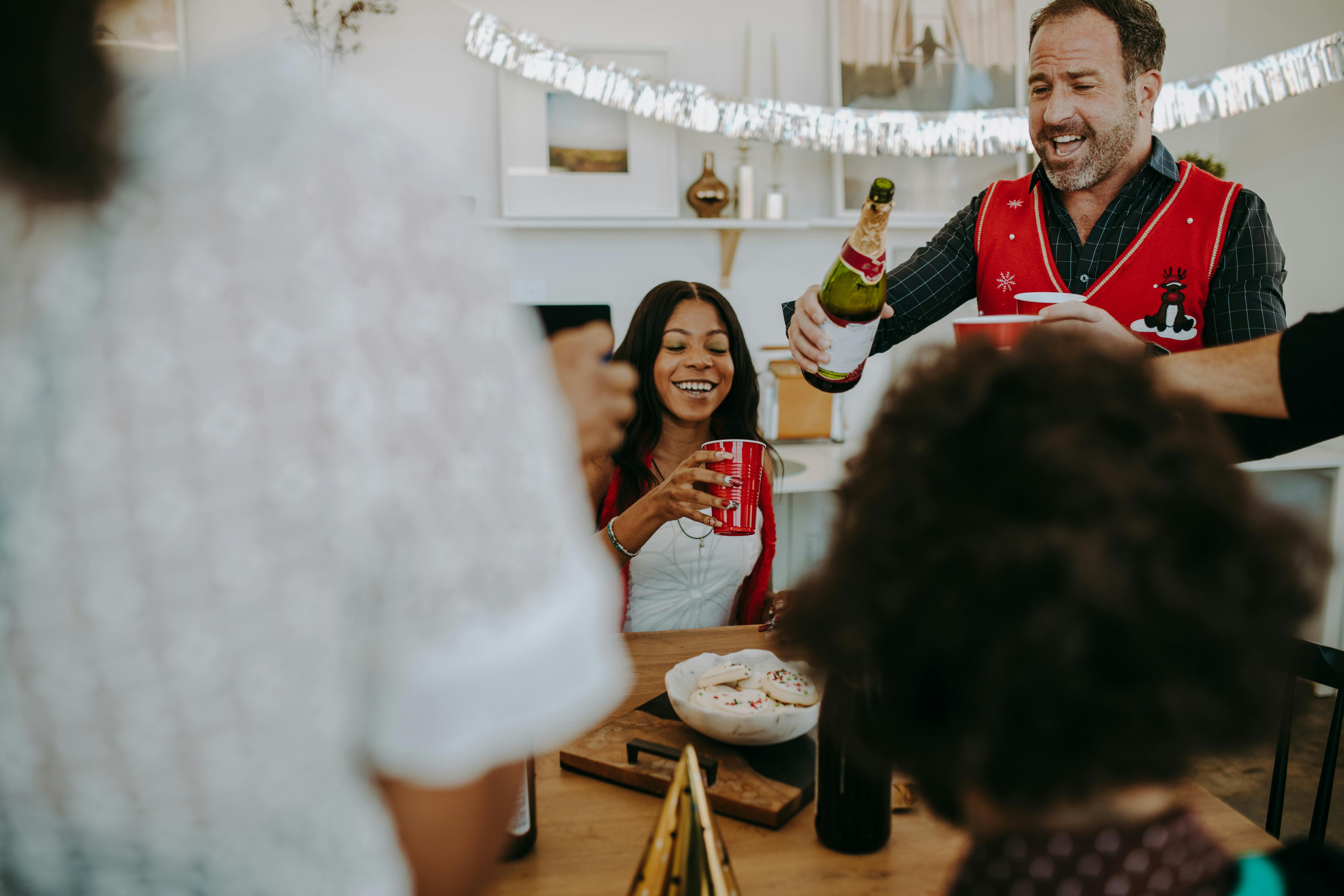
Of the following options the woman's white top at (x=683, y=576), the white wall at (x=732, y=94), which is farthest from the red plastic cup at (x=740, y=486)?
the white wall at (x=732, y=94)

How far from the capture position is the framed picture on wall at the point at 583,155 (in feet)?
9.22

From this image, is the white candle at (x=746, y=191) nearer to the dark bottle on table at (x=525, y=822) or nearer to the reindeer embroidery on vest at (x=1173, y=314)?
the reindeer embroidery on vest at (x=1173, y=314)

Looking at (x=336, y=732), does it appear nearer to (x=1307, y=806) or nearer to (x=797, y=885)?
(x=797, y=885)

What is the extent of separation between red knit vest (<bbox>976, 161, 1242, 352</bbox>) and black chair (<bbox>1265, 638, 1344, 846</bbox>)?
2.32ft

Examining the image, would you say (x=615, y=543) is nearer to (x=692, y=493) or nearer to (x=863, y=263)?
(x=692, y=493)

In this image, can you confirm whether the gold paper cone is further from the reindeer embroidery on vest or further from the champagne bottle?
the reindeer embroidery on vest

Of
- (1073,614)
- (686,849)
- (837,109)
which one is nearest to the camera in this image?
(1073,614)

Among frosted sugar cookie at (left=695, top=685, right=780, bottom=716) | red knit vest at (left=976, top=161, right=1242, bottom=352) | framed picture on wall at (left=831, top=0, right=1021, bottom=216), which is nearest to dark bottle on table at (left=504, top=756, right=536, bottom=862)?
frosted sugar cookie at (left=695, top=685, right=780, bottom=716)

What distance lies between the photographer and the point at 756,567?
78.4 inches

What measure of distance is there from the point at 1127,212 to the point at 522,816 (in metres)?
1.60

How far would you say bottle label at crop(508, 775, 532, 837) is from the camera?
806 mm

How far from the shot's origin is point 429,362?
13.5 inches

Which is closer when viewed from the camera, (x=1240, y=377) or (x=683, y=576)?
(x=1240, y=377)

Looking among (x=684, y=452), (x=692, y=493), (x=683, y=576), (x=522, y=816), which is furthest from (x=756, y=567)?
(x=522, y=816)
